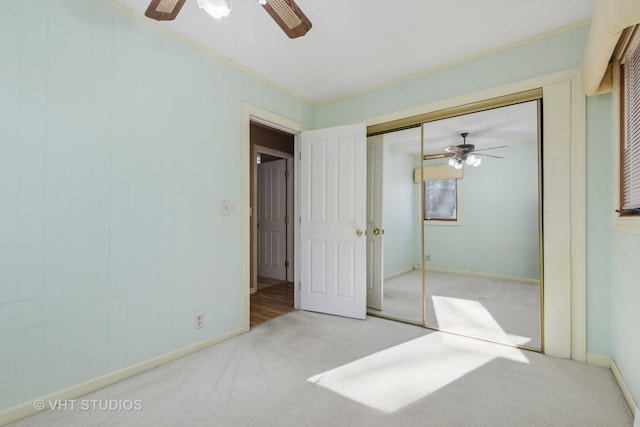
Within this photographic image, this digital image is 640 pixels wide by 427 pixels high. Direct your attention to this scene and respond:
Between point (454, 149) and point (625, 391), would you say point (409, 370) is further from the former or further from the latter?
point (454, 149)

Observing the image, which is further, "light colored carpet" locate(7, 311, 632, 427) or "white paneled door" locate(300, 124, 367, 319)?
"white paneled door" locate(300, 124, 367, 319)

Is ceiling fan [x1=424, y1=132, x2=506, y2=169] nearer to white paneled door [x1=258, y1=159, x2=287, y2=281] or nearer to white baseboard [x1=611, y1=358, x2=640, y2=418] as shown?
white paneled door [x1=258, y1=159, x2=287, y2=281]

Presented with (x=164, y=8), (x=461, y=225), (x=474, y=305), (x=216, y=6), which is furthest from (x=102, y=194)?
(x=461, y=225)

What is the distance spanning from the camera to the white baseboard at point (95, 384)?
1517 millimetres

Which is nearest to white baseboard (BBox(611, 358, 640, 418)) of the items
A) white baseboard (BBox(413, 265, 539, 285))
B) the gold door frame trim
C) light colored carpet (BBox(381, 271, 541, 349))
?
light colored carpet (BBox(381, 271, 541, 349))

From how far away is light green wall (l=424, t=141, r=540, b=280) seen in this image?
4434 mm

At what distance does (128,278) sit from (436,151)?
198 inches

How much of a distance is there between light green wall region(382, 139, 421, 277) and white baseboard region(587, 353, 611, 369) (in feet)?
9.53

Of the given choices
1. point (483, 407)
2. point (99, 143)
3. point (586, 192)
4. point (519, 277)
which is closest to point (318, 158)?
point (99, 143)

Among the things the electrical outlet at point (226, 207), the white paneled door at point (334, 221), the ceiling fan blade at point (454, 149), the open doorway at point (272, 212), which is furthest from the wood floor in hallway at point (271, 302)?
the ceiling fan blade at point (454, 149)

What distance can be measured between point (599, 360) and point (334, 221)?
235 cm

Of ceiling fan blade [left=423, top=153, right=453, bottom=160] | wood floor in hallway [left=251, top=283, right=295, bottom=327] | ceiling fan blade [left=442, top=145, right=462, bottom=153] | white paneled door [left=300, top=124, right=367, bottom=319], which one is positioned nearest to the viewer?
white paneled door [left=300, top=124, right=367, bottom=319]

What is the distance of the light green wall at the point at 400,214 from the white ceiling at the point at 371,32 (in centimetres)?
227

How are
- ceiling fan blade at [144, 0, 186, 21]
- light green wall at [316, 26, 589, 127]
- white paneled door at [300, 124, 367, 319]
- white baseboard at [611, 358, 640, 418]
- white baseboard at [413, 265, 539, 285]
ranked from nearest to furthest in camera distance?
ceiling fan blade at [144, 0, 186, 21]
white baseboard at [611, 358, 640, 418]
light green wall at [316, 26, 589, 127]
white paneled door at [300, 124, 367, 319]
white baseboard at [413, 265, 539, 285]
